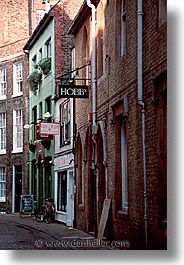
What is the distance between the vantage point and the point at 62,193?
7508 mm

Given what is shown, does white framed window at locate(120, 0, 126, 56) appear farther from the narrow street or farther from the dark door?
the narrow street

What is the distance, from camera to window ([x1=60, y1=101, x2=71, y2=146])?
24.3ft

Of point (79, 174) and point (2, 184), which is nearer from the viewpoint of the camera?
point (2, 184)

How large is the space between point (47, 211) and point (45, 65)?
145cm

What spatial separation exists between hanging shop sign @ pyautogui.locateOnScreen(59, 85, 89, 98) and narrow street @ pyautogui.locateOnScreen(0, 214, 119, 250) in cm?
124

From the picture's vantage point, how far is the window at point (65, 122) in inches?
291

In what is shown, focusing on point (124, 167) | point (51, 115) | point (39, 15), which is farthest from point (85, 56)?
point (124, 167)

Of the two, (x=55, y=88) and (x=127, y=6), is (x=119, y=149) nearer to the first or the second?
(x=55, y=88)

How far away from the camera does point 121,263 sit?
6.11 m

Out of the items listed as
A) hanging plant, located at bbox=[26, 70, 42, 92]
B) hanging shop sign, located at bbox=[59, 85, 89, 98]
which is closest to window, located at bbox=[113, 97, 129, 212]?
hanging shop sign, located at bbox=[59, 85, 89, 98]

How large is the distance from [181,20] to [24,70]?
180 centimetres

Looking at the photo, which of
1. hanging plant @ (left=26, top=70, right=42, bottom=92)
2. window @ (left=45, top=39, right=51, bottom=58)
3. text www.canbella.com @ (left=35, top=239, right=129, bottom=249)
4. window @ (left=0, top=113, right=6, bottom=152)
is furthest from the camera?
window @ (left=45, top=39, right=51, bottom=58)

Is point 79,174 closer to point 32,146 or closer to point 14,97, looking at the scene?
point 32,146

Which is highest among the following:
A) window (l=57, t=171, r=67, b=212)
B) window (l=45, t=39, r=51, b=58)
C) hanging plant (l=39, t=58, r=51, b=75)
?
window (l=45, t=39, r=51, b=58)
